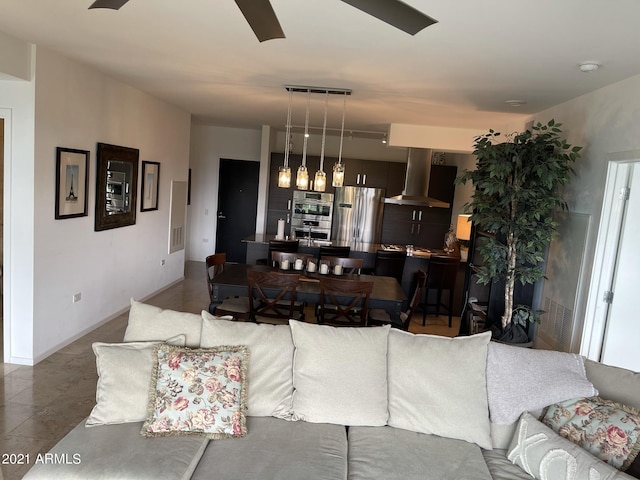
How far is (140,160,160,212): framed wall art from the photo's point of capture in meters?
5.61

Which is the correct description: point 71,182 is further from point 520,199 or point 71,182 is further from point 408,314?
point 520,199

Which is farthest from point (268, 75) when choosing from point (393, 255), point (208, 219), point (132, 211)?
point (208, 219)

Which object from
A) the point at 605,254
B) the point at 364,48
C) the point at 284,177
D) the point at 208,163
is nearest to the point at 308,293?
the point at 284,177

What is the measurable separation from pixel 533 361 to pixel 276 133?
6.80 m

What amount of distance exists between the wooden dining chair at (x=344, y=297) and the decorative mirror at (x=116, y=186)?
2464mm

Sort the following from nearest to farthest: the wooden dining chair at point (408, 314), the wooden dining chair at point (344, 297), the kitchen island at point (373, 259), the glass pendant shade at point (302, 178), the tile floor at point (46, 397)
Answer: the tile floor at point (46, 397)
the wooden dining chair at point (344, 297)
the wooden dining chair at point (408, 314)
the glass pendant shade at point (302, 178)
the kitchen island at point (373, 259)

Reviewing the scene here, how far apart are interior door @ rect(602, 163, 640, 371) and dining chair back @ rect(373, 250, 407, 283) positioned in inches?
109

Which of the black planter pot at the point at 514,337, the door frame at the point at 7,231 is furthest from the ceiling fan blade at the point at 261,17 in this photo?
the black planter pot at the point at 514,337

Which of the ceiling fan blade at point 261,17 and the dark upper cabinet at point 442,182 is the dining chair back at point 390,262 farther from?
the ceiling fan blade at point 261,17

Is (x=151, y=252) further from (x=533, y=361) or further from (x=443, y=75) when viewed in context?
(x=533, y=361)

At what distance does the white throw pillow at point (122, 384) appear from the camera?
2.11m

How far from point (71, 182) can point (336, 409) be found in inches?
128

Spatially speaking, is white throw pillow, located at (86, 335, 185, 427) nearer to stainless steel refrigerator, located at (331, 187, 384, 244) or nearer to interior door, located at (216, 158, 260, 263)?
stainless steel refrigerator, located at (331, 187, 384, 244)

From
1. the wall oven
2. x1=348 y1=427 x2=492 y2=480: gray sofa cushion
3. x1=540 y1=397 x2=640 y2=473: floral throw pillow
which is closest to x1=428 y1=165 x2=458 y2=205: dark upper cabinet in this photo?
the wall oven
